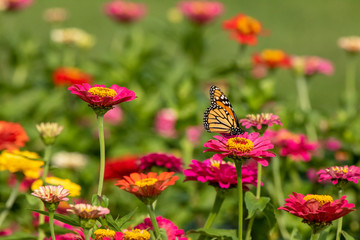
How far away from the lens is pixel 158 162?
1.40m

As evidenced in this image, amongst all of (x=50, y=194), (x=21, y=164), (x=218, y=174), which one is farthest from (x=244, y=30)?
(x=50, y=194)

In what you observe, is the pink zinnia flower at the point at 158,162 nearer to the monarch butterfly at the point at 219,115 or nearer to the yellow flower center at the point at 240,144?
the monarch butterfly at the point at 219,115

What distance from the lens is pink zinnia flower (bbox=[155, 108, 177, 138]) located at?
10.1ft

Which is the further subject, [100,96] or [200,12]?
[200,12]

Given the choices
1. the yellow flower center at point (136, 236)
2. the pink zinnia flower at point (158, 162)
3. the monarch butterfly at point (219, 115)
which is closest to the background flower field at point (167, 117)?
the pink zinnia flower at point (158, 162)

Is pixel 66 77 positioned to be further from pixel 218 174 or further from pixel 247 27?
pixel 218 174

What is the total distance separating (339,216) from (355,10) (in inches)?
243

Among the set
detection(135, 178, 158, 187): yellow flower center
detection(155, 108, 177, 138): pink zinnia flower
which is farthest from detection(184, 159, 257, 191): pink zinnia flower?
detection(155, 108, 177, 138): pink zinnia flower

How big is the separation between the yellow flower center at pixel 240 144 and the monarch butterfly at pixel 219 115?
418 millimetres

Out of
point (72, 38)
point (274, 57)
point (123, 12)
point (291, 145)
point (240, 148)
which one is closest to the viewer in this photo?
point (240, 148)

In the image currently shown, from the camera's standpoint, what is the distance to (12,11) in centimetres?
367

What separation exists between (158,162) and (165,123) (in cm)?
171

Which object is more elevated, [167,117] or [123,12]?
[123,12]

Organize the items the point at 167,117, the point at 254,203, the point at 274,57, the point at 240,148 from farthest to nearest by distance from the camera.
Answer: the point at 167,117 → the point at 274,57 → the point at 254,203 → the point at 240,148
